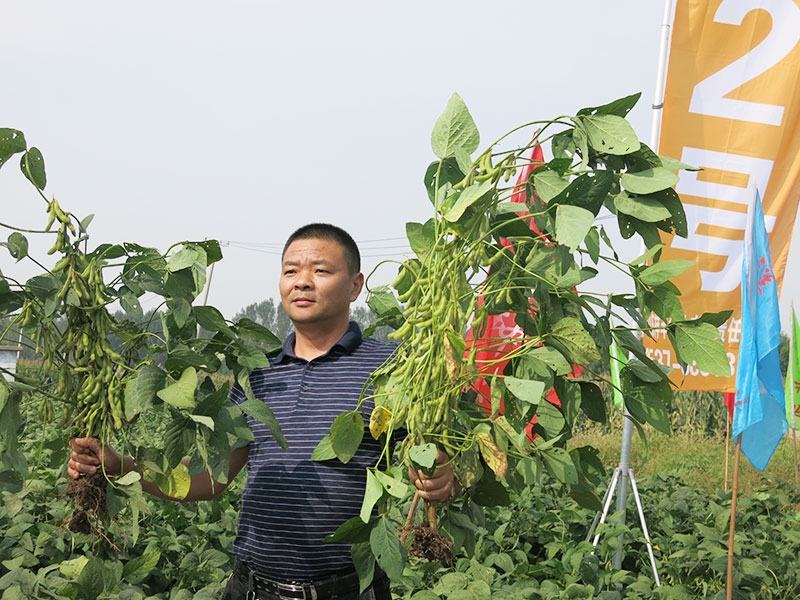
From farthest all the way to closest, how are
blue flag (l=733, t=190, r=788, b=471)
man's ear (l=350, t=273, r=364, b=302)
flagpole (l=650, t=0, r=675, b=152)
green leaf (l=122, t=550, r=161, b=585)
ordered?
flagpole (l=650, t=0, r=675, b=152) < blue flag (l=733, t=190, r=788, b=471) < green leaf (l=122, t=550, r=161, b=585) < man's ear (l=350, t=273, r=364, b=302)

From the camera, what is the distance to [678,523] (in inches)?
195

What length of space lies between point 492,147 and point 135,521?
1.04 metres

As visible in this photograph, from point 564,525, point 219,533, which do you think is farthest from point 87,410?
point 564,525

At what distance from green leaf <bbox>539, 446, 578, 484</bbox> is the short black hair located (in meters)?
0.79

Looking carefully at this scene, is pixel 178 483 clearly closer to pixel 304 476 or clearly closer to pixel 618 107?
pixel 304 476

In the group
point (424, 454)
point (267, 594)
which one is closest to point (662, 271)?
point (424, 454)

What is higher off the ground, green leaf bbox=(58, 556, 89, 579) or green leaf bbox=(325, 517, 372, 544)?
green leaf bbox=(325, 517, 372, 544)

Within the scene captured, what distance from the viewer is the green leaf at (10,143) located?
1.63 meters

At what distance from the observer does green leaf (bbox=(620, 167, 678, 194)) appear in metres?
1.57

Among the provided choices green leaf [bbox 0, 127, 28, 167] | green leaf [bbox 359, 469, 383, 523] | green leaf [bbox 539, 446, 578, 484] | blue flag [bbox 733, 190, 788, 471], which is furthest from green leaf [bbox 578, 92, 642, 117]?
blue flag [bbox 733, 190, 788, 471]

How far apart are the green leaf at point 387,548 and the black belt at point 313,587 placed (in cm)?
43

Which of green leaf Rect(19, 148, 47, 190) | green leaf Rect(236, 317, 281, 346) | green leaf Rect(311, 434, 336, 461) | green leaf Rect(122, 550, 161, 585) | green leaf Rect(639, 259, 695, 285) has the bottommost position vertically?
green leaf Rect(122, 550, 161, 585)

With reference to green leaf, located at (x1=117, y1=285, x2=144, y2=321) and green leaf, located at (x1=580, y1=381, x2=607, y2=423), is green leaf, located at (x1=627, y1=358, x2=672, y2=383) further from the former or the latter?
green leaf, located at (x1=117, y1=285, x2=144, y2=321)

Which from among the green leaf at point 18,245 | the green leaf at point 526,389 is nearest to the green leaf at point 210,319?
the green leaf at point 18,245
